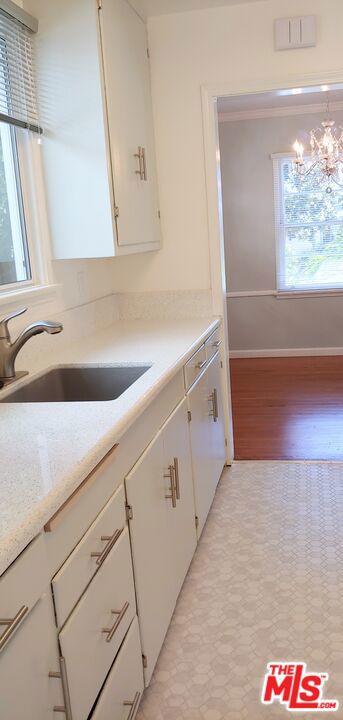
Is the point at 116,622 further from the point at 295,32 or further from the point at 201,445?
the point at 295,32

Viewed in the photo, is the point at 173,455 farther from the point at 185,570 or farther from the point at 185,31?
the point at 185,31

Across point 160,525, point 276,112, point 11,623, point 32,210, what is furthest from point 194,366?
point 276,112

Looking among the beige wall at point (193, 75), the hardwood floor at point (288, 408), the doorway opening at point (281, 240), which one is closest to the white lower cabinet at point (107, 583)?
the beige wall at point (193, 75)

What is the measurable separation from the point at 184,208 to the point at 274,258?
3.20 metres

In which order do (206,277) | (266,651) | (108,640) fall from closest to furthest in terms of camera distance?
(108,640), (266,651), (206,277)

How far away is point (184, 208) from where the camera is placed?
11.1 feet

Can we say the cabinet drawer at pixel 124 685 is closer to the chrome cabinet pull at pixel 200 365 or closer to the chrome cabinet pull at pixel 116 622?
the chrome cabinet pull at pixel 116 622

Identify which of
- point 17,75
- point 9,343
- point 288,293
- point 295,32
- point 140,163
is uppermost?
point 295,32

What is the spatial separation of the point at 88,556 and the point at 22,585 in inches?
12.8

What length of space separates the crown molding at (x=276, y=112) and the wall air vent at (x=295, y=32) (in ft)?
10.1

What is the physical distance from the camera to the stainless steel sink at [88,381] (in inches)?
89.1

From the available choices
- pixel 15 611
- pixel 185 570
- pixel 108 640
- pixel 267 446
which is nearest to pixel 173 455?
pixel 185 570

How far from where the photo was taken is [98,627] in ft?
4.50

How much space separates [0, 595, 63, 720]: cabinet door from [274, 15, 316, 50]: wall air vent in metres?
2.87
